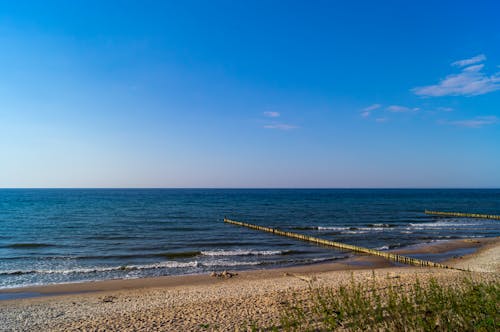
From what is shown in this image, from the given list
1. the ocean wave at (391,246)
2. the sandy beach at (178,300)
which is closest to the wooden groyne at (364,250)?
the sandy beach at (178,300)

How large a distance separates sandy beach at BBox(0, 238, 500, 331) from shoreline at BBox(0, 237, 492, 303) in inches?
2.1

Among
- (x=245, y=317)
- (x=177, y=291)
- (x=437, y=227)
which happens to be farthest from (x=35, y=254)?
(x=437, y=227)

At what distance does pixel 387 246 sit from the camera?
29750 mm

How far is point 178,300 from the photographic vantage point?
13727 millimetres

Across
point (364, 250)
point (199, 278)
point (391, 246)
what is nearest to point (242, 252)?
point (199, 278)

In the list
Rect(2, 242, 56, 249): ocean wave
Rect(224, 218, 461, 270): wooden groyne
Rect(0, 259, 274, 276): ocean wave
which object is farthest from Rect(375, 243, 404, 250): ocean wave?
Rect(2, 242, 56, 249): ocean wave

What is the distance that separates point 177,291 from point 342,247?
17193mm

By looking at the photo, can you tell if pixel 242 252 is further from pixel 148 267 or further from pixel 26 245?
pixel 26 245

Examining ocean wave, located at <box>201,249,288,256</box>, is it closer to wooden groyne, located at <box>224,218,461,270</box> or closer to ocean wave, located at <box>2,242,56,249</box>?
wooden groyne, located at <box>224,218,461,270</box>

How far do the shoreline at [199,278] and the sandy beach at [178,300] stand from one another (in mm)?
52

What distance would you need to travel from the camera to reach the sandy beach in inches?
422

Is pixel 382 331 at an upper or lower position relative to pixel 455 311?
lower

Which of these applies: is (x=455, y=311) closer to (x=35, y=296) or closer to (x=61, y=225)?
(x=35, y=296)

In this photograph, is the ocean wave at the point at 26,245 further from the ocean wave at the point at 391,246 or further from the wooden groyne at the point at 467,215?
the wooden groyne at the point at 467,215
